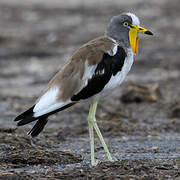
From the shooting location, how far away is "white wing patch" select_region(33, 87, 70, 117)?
16.3ft

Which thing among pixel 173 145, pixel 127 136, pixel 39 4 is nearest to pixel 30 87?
pixel 127 136

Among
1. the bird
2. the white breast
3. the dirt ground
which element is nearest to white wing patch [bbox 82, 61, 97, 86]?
the bird

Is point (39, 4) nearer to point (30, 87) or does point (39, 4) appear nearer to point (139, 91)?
point (30, 87)

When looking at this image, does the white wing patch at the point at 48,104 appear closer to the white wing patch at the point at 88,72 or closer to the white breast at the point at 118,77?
the white wing patch at the point at 88,72

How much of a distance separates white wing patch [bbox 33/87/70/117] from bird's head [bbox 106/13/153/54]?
0.92m

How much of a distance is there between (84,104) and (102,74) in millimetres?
4549

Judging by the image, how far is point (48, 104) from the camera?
5.01 metres

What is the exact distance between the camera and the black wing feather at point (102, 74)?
5.10 meters

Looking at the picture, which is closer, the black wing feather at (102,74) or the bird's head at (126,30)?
the black wing feather at (102,74)

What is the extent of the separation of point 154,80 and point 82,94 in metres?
7.42

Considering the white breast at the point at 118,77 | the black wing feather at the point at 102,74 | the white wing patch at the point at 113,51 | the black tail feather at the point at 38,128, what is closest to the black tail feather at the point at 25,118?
the black tail feather at the point at 38,128

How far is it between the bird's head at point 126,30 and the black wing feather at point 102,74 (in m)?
0.31

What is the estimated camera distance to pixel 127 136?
23.7ft

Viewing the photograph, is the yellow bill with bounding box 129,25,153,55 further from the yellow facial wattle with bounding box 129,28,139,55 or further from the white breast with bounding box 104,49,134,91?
the white breast with bounding box 104,49,134,91
